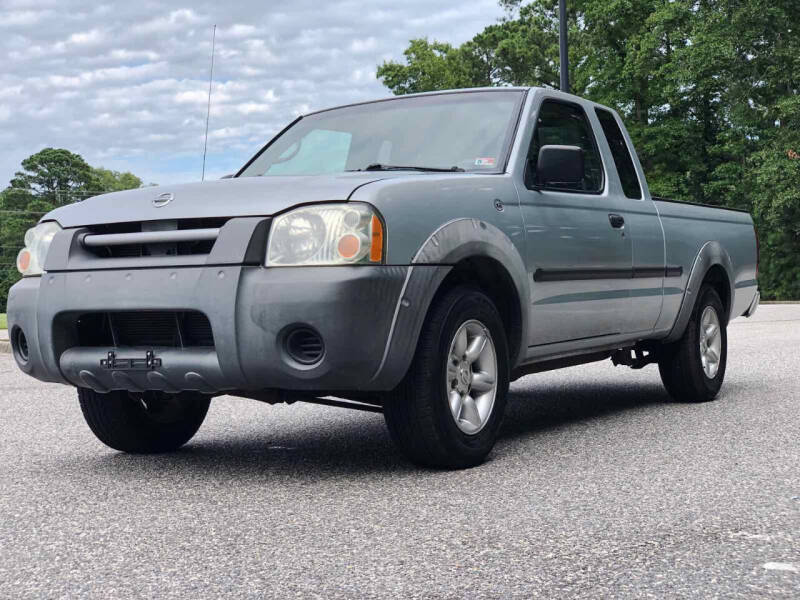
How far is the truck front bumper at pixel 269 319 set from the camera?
4672 mm

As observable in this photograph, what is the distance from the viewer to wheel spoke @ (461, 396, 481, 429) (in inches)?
208

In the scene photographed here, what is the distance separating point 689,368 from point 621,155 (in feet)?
5.23

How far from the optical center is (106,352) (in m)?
5.13

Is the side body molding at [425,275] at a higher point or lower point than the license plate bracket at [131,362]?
higher

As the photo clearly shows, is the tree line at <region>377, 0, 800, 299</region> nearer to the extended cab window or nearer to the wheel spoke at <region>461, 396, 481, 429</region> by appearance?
the extended cab window

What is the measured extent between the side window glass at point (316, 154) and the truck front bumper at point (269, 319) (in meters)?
1.57

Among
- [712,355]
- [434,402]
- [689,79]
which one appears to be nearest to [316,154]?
[434,402]

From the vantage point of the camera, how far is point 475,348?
5.36m

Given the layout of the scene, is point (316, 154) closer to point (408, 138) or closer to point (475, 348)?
point (408, 138)

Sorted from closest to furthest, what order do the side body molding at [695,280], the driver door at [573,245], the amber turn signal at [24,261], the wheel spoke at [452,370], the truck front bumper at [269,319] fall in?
the truck front bumper at [269,319] → the wheel spoke at [452,370] → the amber turn signal at [24,261] → the driver door at [573,245] → the side body molding at [695,280]

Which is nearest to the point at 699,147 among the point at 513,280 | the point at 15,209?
the point at 513,280

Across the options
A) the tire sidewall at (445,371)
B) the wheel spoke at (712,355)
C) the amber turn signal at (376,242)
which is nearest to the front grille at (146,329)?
the amber turn signal at (376,242)

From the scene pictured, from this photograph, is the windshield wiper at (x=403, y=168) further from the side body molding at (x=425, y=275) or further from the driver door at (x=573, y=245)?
the side body molding at (x=425, y=275)

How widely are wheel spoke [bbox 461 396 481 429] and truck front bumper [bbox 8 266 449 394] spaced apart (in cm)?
55
